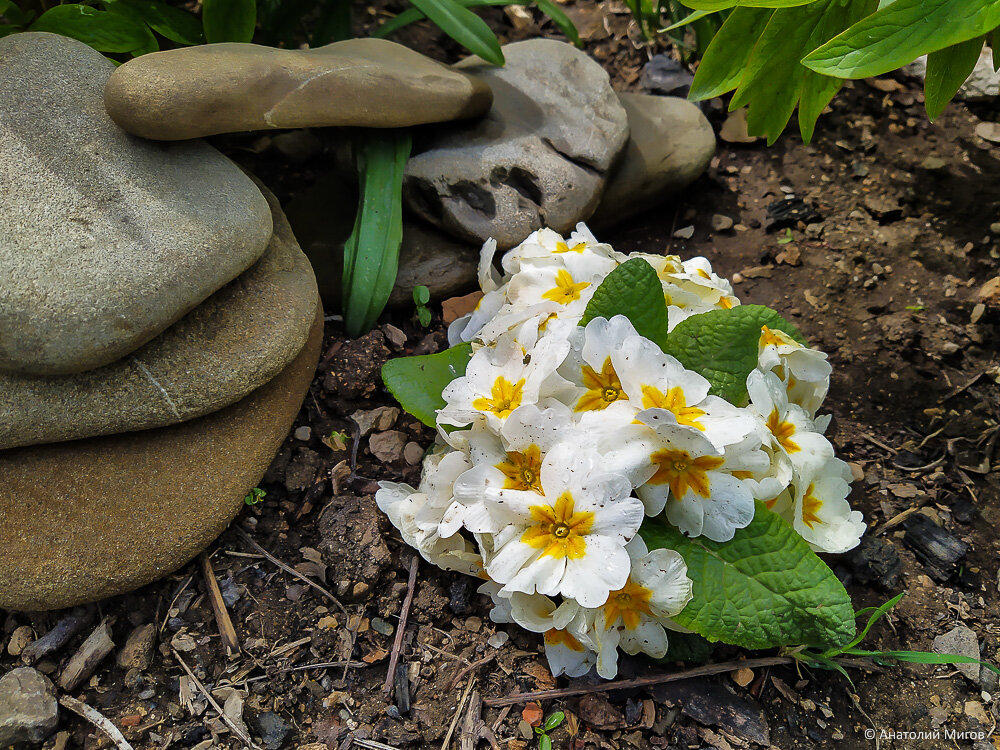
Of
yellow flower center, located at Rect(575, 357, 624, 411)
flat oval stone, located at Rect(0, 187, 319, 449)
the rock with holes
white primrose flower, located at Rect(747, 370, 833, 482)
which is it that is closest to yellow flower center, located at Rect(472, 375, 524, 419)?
yellow flower center, located at Rect(575, 357, 624, 411)

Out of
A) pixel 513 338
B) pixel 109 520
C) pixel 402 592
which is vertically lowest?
pixel 402 592

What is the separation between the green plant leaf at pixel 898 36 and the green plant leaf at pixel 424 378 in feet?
3.59

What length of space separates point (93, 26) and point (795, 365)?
7.35 ft

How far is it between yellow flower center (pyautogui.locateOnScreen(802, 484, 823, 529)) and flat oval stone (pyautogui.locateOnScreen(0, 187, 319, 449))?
138 centimetres

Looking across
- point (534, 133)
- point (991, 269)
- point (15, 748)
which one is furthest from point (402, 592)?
point (991, 269)

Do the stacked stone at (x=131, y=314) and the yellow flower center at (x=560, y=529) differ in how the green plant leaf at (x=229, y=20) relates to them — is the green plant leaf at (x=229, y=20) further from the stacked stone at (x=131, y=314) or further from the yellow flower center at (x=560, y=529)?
the yellow flower center at (x=560, y=529)

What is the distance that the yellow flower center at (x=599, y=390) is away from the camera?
173 centimetres

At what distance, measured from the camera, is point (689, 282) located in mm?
2018

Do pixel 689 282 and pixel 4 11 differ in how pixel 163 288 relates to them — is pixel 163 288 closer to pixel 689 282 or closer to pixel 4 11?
pixel 4 11

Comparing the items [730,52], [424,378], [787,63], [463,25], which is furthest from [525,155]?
[424,378]

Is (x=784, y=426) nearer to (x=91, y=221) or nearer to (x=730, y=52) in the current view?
(x=730, y=52)

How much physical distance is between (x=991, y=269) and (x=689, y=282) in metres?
1.39

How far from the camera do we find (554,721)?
172 cm

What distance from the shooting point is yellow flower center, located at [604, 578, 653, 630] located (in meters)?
1.62
